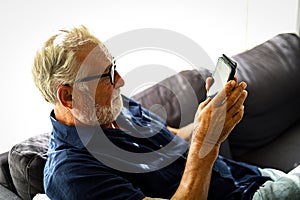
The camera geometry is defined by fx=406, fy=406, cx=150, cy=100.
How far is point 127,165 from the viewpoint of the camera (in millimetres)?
1231

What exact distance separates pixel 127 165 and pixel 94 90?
0.25 metres

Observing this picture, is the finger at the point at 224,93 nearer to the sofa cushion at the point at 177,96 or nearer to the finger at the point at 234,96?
the finger at the point at 234,96

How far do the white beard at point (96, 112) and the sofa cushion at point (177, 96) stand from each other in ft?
1.17

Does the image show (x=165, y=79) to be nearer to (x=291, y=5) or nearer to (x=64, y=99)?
(x=64, y=99)

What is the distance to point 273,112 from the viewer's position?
186 centimetres

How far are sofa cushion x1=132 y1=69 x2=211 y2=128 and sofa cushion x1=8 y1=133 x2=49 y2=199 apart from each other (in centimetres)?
51

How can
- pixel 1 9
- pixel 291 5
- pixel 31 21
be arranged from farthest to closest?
1. pixel 291 5
2. pixel 31 21
3. pixel 1 9

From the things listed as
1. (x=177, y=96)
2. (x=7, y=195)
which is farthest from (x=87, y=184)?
(x=177, y=96)

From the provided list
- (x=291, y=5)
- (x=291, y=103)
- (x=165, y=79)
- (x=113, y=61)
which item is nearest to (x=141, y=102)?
(x=165, y=79)

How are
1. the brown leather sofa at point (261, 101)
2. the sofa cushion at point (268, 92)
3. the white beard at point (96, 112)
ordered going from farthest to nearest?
the sofa cushion at point (268, 92)
the brown leather sofa at point (261, 101)
the white beard at point (96, 112)

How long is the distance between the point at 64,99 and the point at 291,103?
1.17 m

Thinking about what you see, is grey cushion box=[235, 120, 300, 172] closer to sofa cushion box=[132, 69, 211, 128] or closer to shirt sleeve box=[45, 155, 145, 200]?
sofa cushion box=[132, 69, 211, 128]

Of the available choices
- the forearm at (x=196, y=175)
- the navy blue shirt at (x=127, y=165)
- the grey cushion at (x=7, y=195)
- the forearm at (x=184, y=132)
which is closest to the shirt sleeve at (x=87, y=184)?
the navy blue shirt at (x=127, y=165)

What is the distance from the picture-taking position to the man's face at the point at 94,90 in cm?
119
